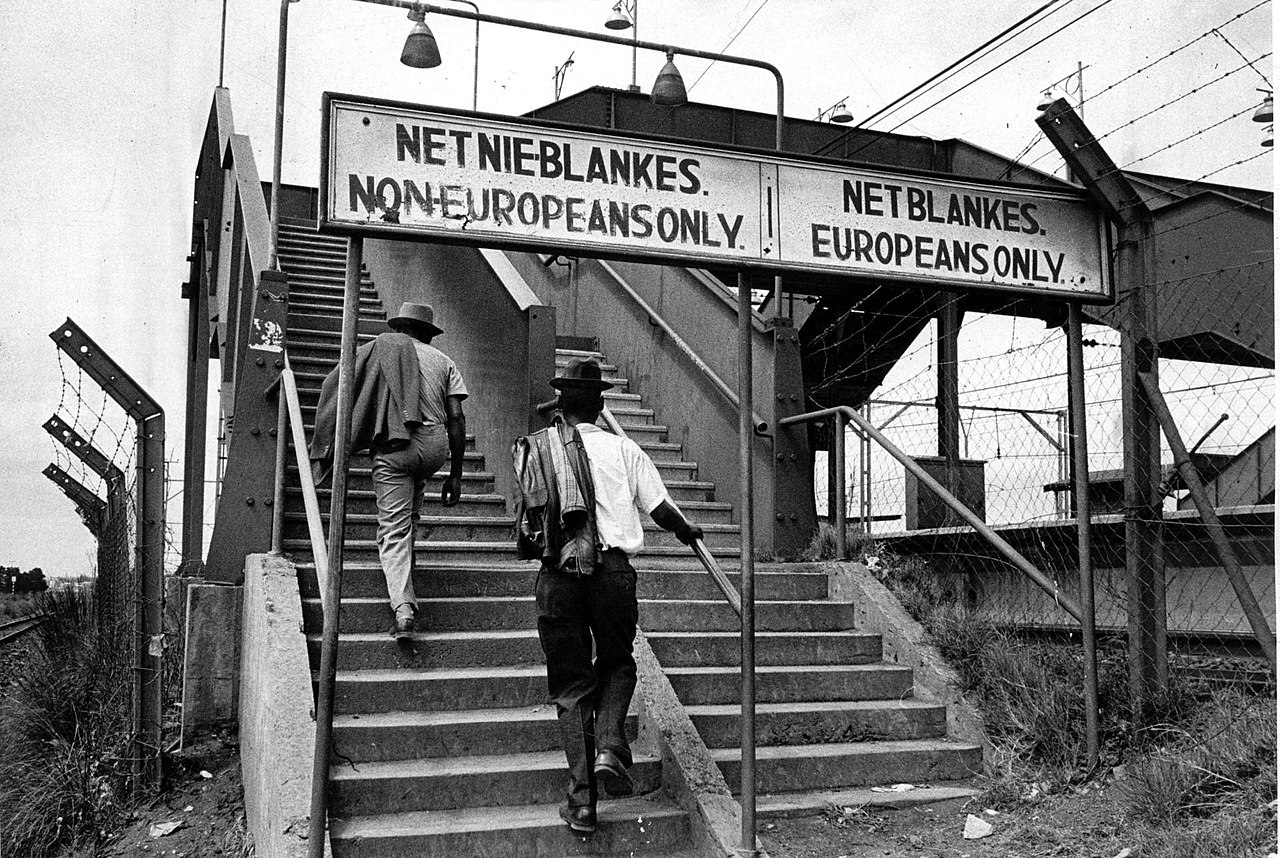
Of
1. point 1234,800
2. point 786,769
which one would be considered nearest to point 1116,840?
point 1234,800

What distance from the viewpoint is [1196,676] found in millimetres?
6051

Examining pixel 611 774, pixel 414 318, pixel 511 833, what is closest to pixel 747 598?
pixel 611 774

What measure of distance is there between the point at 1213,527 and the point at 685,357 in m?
4.98

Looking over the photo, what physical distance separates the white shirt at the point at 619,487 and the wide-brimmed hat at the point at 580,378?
0.18 m

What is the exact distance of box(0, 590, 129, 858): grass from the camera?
5.97 meters

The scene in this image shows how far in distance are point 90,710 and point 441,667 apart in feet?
8.30

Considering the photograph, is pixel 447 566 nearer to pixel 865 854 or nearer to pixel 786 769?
pixel 786 769

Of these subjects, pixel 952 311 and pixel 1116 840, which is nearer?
pixel 1116 840

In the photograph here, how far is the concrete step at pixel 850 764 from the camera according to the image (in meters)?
5.70

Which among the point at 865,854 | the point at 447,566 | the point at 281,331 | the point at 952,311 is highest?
the point at 952,311

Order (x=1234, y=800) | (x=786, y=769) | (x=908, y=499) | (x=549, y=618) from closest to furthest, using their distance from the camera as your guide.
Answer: (x=1234, y=800) < (x=549, y=618) < (x=786, y=769) < (x=908, y=499)

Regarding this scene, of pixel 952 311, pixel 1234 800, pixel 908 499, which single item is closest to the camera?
pixel 1234 800

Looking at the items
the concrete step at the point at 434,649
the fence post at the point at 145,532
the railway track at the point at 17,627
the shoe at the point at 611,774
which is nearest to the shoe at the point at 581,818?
the shoe at the point at 611,774

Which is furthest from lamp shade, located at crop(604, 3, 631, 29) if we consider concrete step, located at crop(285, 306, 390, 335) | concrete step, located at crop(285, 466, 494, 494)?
concrete step, located at crop(285, 466, 494, 494)
